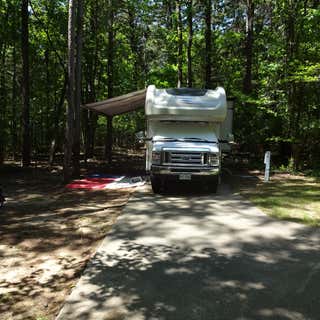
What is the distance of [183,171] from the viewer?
10.6 meters

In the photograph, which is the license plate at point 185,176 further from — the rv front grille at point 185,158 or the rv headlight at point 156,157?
the rv headlight at point 156,157

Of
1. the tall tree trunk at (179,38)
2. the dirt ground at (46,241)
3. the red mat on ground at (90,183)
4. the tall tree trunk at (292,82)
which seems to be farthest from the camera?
the tall tree trunk at (179,38)

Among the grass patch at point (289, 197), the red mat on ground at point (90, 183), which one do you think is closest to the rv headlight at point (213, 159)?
the grass patch at point (289, 197)

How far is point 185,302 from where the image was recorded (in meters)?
4.25

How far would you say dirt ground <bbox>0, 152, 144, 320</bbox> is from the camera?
4603mm

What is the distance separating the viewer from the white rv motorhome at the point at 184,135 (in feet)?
34.8

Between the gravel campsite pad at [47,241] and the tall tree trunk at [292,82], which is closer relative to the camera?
the gravel campsite pad at [47,241]

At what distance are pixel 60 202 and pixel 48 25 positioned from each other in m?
15.1

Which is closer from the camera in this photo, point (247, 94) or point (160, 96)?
point (160, 96)

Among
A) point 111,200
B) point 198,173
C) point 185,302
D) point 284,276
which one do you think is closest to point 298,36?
point 198,173

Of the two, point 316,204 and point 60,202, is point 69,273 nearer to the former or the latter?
point 60,202

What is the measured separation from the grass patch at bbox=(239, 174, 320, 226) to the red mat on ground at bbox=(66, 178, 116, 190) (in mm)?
4356

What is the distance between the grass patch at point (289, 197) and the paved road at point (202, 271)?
1.96 feet

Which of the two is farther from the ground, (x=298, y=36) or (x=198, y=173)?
(x=298, y=36)
